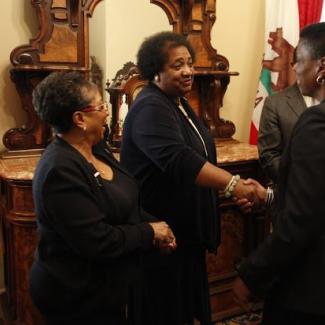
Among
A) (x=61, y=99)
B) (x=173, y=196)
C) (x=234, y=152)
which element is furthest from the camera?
(x=234, y=152)

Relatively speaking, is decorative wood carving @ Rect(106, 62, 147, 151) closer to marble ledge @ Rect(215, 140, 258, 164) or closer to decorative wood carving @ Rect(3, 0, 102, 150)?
decorative wood carving @ Rect(3, 0, 102, 150)

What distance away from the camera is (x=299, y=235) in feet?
3.61

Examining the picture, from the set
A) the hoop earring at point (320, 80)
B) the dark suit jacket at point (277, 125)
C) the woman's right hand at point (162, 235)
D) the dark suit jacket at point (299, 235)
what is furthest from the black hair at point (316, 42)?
the dark suit jacket at point (277, 125)

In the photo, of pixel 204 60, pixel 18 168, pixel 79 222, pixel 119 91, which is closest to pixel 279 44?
pixel 204 60

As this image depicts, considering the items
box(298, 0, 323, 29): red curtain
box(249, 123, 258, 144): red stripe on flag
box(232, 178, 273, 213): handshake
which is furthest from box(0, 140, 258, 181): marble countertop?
box(298, 0, 323, 29): red curtain

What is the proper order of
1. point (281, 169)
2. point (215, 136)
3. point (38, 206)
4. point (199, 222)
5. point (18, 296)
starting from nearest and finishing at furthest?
1. point (281, 169)
2. point (38, 206)
3. point (199, 222)
4. point (18, 296)
5. point (215, 136)

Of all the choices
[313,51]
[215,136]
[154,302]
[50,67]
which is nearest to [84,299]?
[154,302]

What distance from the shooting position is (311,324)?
1.19 m

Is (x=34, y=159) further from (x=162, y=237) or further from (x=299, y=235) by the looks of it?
(x=299, y=235)

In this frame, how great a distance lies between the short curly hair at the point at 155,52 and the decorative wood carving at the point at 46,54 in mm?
590

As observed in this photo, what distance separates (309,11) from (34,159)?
5.97ft

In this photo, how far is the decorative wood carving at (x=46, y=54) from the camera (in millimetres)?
2162

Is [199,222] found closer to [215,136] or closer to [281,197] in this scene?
[281,197]

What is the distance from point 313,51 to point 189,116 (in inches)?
27.0
